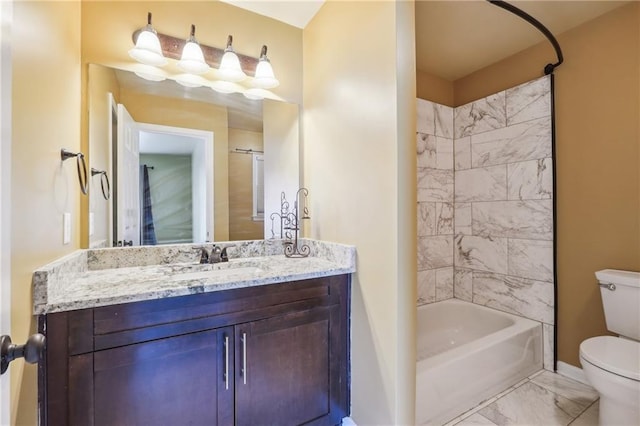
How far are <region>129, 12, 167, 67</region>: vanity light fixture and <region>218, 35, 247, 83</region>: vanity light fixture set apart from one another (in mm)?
348

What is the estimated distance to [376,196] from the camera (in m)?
1.47

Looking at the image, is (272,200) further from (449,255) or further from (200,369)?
(449,255)

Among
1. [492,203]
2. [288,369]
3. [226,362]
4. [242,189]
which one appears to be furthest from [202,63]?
[492,203]

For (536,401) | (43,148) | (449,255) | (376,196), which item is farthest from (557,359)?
Answer: (43,148)

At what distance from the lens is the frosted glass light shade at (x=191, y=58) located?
169 centimetres

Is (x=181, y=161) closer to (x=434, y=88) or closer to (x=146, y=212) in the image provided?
(x=146, y=212)

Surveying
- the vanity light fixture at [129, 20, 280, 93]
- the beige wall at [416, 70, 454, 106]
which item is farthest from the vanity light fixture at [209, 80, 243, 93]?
the beige wall at [416, 70, 454, 106]

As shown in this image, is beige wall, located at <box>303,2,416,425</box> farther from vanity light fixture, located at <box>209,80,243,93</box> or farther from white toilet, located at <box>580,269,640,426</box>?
white toilet, located at <box>580,269,640,426</box>

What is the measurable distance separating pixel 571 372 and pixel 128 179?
3.24m

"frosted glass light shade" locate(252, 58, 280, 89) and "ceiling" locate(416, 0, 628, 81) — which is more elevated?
"ceiling" locate(416, 0, 628, 81)

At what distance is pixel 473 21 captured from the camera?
2039mm

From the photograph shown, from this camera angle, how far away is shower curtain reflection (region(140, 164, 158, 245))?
1.69 meters

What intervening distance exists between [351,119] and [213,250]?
1129 mm

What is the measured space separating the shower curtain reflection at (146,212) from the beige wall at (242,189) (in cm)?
45
